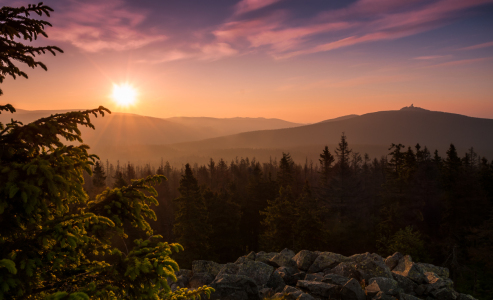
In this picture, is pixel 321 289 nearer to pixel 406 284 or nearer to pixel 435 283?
pixel 406 284

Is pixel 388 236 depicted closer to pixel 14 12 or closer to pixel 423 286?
pixel 423 286

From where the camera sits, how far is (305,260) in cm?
2092

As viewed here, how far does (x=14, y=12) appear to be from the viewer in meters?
4.91

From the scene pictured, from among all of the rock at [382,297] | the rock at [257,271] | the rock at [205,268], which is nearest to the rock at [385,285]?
the rock at [382,297]

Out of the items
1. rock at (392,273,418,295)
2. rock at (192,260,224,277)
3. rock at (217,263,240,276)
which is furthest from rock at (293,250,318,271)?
rock at (192,260,224,277)

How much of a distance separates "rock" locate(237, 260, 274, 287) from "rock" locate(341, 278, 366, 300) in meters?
4.95

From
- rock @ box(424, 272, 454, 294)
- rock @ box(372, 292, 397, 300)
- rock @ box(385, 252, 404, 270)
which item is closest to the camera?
rock @ box(372, 292, 397, 300)

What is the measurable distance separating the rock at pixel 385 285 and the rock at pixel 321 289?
228 centimetres

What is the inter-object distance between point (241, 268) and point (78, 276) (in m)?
15.4

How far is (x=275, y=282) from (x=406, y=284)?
8509 millimetres

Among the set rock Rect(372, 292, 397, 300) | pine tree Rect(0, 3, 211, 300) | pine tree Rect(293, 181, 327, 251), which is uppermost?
pine tree Rect(0, 3, 211, 300)

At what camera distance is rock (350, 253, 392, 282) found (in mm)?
18125

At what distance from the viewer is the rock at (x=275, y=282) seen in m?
17.3

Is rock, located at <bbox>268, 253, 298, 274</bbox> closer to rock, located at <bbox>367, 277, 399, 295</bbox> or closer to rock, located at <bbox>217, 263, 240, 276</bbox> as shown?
rock, located at <bbox>217, 263, 240, 276</bbox>
